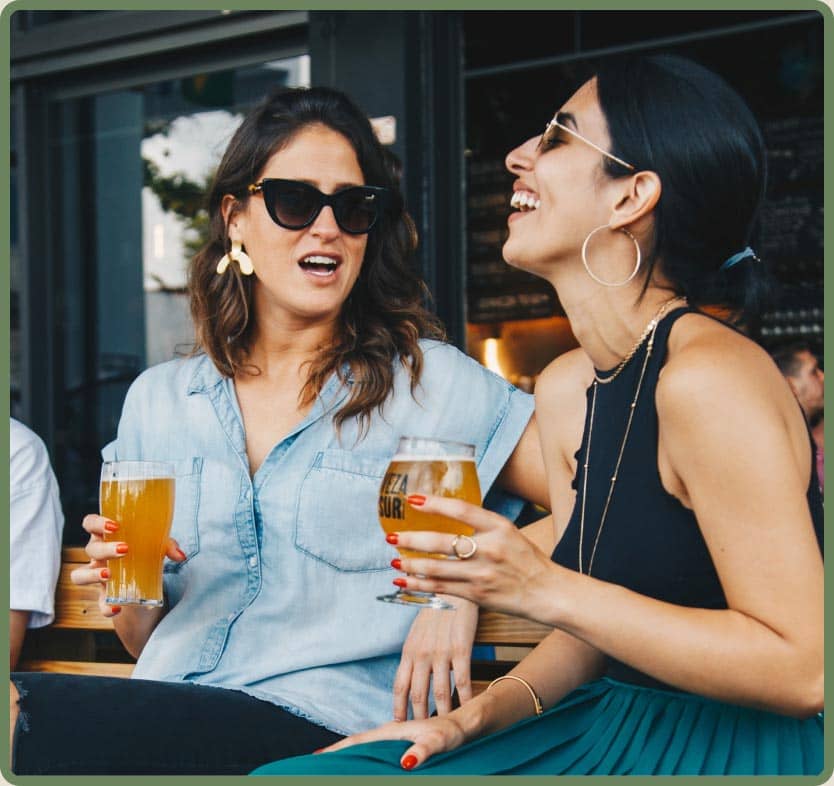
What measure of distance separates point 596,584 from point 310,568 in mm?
892

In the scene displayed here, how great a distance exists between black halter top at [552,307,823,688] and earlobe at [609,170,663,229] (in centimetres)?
18

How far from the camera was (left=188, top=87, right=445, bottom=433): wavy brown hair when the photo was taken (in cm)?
269

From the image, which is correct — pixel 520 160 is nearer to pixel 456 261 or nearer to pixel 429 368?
pixel 429 368

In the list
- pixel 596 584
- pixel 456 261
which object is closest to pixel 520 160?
pixel 596 584

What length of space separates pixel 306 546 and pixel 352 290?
692mm

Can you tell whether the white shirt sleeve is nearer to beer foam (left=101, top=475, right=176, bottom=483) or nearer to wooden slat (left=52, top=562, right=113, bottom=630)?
wooden slat (left=52, top=562, right=113, bottom=630)

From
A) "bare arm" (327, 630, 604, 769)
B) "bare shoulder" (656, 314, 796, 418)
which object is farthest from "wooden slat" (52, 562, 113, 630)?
"bare shoulder" (656, 314, 796, 418)

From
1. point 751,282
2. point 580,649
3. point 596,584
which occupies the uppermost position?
point 751,282

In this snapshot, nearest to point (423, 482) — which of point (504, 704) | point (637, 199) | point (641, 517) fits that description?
point (641, 517)

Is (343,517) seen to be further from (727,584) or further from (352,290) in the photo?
(727,584)

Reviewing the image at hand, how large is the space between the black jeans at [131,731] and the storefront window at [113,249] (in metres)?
3.68

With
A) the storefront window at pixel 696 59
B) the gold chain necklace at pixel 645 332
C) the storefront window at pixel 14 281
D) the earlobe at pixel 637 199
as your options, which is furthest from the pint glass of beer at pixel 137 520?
the storefront window at pixel 14 281

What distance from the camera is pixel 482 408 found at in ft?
8.48

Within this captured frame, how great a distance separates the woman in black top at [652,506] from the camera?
1.66 m
